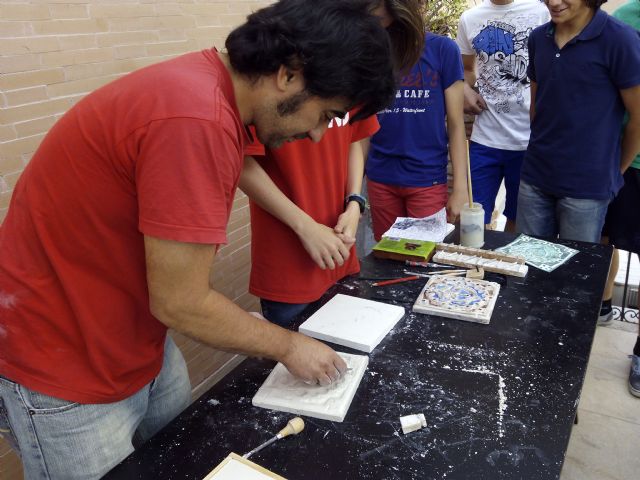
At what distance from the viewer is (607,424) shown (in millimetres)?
2465

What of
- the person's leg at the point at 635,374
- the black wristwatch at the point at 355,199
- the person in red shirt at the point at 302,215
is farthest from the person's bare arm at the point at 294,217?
the person's leg at the point at 635,374

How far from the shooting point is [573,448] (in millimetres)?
2352

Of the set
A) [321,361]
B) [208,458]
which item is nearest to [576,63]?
[321,361]

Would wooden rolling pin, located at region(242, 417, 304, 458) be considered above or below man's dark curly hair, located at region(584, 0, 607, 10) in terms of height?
below

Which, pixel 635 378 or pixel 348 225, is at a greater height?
pixel 348 225

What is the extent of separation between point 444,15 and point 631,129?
97.3 inches

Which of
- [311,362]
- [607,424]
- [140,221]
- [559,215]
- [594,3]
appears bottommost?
[607,424]

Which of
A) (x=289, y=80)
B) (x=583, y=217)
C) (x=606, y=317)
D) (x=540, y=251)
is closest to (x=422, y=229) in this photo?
(x=540, y=251)

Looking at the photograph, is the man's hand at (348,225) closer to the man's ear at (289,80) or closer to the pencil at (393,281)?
the pencil at (393,281)

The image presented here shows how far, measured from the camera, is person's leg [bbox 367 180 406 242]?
265 cm

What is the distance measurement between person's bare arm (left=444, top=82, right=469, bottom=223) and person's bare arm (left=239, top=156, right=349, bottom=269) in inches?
43.1

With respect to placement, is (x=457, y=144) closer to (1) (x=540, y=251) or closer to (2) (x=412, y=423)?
(1) (x=540, y=251)

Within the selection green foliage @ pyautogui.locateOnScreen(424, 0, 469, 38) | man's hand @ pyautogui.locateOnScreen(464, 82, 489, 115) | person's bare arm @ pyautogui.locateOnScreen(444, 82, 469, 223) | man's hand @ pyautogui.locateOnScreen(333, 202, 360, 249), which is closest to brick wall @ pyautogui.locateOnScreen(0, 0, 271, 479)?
man's hand @ pyautogui.locateOnScreen(333, 202, 360, 249)

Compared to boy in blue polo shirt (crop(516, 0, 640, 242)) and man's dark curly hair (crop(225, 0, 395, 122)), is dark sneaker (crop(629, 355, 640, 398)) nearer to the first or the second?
boy in blue polo shirt (crop(516, 0, 640, 242))
